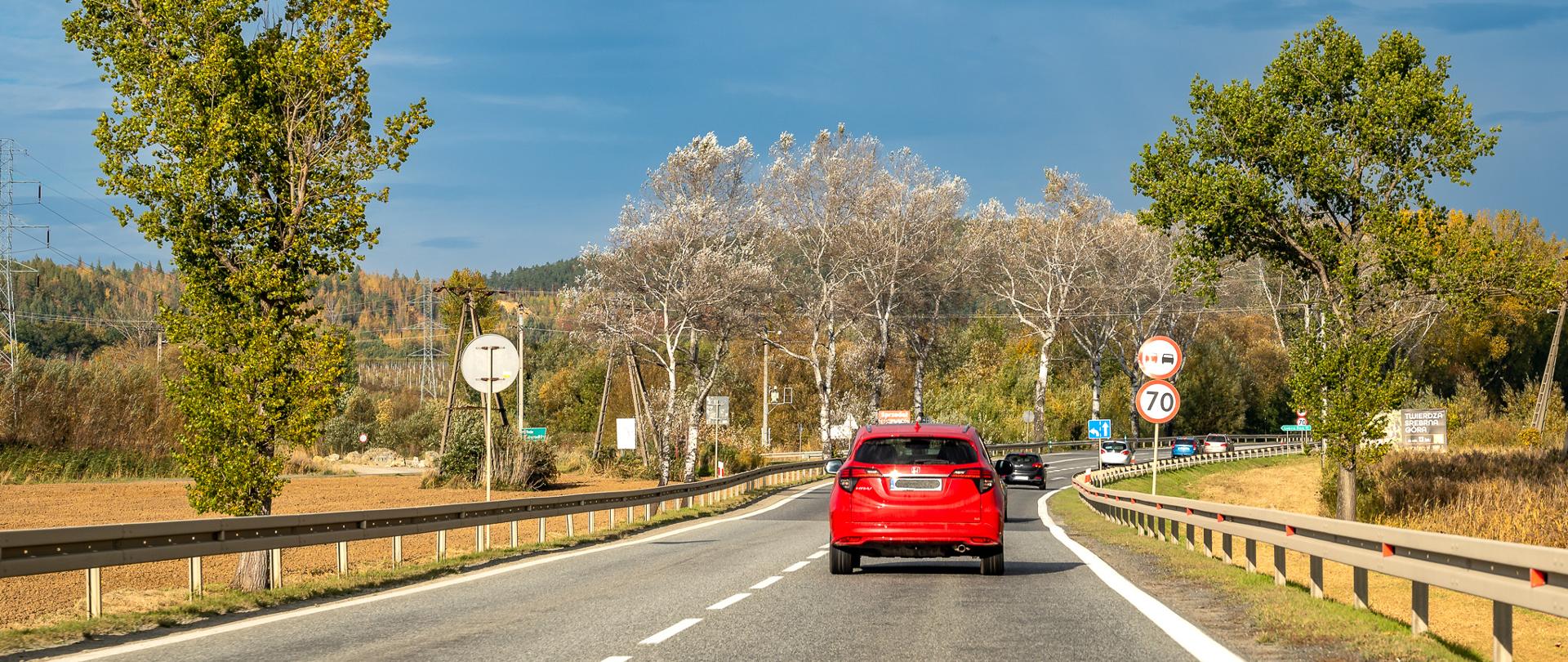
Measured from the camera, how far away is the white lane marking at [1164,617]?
878 cm

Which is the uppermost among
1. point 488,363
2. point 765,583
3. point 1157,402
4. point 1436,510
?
point 488,363

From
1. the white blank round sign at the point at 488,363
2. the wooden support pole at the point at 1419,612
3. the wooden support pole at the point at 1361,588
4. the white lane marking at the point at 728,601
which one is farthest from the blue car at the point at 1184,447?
the wooden support pole at the point at 1419,612

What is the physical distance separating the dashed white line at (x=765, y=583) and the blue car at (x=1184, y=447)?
57430 millimetres

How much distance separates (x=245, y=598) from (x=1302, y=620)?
857 centimetres

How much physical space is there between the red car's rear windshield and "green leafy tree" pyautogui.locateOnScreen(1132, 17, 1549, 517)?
2017 cm

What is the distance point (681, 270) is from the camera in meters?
55.1

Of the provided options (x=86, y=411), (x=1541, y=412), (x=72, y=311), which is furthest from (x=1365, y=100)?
(x=72, y=311)

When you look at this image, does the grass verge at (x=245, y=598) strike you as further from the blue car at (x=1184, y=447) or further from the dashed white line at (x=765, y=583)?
the blue car at (x=1184, y=447)

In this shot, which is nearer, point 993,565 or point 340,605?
point 340,605

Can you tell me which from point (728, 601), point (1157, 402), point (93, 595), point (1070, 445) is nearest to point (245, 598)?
point (93, 595)

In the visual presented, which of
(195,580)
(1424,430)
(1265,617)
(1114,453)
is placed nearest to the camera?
(1265,617)

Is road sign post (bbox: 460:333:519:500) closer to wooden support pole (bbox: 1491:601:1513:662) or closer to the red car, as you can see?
the red car

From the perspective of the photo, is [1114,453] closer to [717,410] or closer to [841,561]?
[717,410]

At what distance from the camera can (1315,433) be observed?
32.7 m
